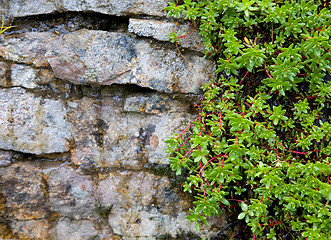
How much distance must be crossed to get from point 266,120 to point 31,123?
6.67 feet

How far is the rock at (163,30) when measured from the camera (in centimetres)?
203

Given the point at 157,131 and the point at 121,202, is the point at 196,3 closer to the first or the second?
the point at 157,131

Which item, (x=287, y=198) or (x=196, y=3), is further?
(x=196, y=3)

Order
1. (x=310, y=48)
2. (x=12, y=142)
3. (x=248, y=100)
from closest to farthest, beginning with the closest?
(x=310, y=48), (x=248, y=100), (x=12, y=142)

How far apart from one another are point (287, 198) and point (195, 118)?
0.96 m

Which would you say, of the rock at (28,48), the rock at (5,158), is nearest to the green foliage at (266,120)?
the rock at (28,48)

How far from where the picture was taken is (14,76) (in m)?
2.08

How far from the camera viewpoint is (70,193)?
2.14 m

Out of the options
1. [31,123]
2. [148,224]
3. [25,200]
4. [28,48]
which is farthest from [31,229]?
[28,48]

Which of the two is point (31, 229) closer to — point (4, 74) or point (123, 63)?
point (4, 74)

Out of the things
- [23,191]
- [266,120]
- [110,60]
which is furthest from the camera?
[23,191]

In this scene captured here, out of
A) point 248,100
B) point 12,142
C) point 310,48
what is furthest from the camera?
point 12,142

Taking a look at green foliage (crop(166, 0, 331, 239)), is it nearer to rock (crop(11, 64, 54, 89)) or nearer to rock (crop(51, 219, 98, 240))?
rock (crop(51, 219, 98, 240))

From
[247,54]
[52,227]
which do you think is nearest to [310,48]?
[247,54]
